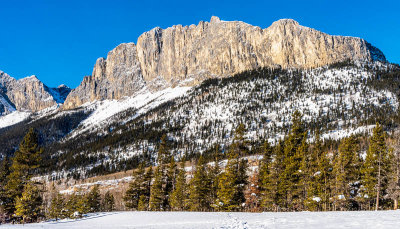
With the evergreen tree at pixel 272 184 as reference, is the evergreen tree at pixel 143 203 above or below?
below

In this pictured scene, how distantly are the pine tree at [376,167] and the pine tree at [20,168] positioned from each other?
40543 mm

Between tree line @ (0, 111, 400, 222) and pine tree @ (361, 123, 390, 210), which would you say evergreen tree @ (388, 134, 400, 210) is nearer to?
tree line @ (0, 111, 400, 222)

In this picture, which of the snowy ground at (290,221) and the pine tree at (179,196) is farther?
the pine tree at (179,196)

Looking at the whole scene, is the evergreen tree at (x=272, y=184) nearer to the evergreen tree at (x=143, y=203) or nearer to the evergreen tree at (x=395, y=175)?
the evergreen tree at (x=395, y=175)

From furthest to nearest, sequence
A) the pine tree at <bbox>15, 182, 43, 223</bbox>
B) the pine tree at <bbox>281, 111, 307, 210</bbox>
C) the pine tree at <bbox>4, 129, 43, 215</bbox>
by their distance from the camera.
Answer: the pine tree at <bbox>281, 111, 307, 210</bbox>
the pine tree at <bbox>4, 129, 43, 215</bbox>
the pine tree at <bbox>15, 182, 43, 223</bbox>

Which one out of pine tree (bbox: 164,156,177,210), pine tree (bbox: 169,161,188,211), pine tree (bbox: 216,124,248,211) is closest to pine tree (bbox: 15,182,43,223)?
pine tree (bbox: 169,161,188,211)

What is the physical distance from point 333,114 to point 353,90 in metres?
31.6

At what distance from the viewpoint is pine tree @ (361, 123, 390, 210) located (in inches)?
1405

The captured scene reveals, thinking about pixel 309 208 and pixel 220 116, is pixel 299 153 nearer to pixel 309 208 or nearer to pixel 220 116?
pixel 309 208

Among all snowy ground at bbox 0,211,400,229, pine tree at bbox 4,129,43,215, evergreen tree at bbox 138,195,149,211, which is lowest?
evergreen tree at bbox 138,195,149,211

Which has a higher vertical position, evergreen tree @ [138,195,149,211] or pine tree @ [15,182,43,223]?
pine tree @ [15,182,43,223]

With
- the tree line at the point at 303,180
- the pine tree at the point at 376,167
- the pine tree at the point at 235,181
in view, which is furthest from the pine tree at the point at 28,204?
the pine tree at the point at 376,167

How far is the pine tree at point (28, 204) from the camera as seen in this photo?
92.1 ft

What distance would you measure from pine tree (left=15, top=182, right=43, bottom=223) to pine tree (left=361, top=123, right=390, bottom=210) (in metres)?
39.2
